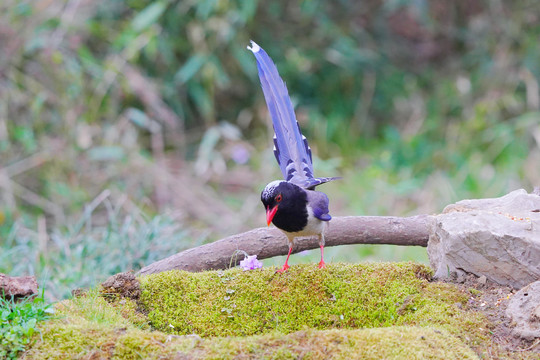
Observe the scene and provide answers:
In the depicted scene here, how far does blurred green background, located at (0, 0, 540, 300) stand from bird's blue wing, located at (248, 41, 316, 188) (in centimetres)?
132

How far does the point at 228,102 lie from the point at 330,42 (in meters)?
1.20

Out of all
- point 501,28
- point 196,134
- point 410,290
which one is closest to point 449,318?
point 410,290

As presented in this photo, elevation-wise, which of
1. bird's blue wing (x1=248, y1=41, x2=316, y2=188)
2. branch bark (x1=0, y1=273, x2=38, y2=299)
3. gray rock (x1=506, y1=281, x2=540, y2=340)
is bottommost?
gray rock (x1=506, y1=281, x2=540, y2=340)

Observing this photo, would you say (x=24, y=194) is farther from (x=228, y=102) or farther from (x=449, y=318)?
(x=449, y=318)

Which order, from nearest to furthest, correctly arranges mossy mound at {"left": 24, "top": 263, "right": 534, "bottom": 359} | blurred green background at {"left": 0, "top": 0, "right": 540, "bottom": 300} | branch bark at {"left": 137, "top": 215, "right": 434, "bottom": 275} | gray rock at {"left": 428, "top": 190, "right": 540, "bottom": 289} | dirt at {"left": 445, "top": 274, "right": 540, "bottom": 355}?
mossy mound at {"left": 24, "top": 263, "right": 534, "bottom": 359} → dirt at {"left": 445, "top": 274, "right": 540, "bottom": 355} → gray rock at {"left": 428, "top": 190, "right": 540, "bottom": 289} → branch bark at {"left": 137, "top": 215, "right": 434, "bottom": 275} → blurred green background at {"left": 0, "top": 0, "right": 540, "bottom": 300}

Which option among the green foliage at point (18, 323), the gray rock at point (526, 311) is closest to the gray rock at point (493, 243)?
the gray rock at point (526, 311)

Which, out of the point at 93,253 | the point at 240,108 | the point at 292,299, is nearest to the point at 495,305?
the point at 292,299

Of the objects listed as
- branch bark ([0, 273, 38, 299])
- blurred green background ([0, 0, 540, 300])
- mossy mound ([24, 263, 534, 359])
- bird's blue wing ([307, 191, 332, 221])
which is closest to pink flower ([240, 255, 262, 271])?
mossy mound ([24, 263, 534, 359])

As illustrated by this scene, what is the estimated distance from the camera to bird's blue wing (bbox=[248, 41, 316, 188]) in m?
3.21

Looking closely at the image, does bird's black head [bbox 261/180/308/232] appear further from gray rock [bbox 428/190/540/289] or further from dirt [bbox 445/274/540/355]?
dirt [bbox 445/274/540/355]

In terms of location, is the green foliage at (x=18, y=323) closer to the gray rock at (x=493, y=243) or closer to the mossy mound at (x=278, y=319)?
the mossy mound at (x=278, y=319)

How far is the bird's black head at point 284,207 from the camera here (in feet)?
9.52

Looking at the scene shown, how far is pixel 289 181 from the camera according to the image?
3293mm

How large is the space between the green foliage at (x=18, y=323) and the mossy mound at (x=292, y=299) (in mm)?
479
